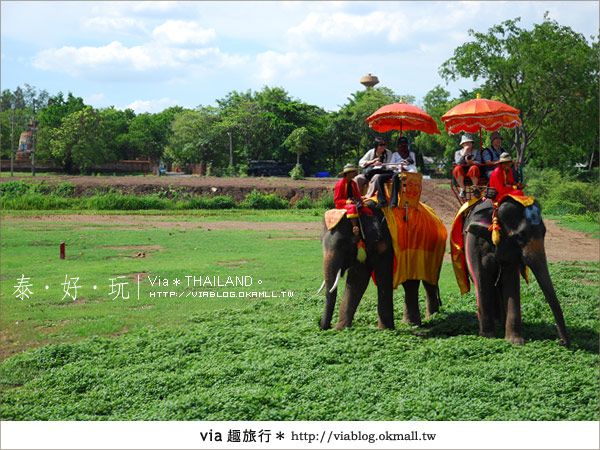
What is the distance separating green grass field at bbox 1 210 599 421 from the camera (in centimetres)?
681

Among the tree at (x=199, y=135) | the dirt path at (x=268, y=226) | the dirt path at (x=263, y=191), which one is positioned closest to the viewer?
the dirt path at (x=268, y=226)

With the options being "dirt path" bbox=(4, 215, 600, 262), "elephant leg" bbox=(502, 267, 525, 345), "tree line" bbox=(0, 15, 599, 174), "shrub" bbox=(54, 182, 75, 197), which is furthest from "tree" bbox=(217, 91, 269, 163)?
"elephant leg" bbox=(502, 267, 525, 345)

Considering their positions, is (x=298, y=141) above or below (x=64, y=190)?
above

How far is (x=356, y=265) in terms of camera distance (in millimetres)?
9180

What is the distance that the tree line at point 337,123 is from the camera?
33.0m

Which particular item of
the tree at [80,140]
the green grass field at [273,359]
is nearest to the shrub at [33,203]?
the tree at [80,140]

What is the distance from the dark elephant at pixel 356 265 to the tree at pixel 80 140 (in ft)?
144

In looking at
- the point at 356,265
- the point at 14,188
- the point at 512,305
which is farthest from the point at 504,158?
the point at 14,188

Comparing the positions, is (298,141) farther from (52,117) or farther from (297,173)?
(52,117)

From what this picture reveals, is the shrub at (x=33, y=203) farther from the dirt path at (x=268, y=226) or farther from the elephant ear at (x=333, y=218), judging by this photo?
the elephant ear at (x=333, y=218)

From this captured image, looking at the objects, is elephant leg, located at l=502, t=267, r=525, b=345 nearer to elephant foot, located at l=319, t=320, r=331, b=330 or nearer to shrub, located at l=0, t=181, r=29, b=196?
elephant foot, located at l=319, t=320, r=331, b=330

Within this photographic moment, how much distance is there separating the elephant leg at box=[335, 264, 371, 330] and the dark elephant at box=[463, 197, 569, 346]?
4.90ft

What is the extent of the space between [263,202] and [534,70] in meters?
15.6

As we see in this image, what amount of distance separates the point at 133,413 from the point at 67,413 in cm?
75
